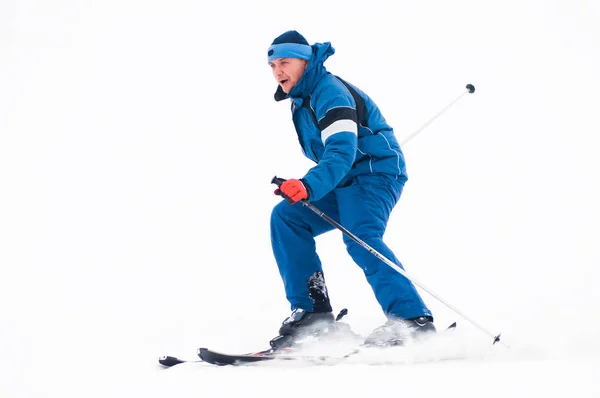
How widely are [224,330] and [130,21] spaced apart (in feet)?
59.1

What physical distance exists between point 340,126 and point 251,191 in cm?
724

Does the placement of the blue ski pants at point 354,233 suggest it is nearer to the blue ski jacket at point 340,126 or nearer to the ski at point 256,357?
the blue ski jacket at point 340,126

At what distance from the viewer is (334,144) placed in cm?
316

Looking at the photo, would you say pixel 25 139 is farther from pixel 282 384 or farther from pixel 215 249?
pixel 282 384

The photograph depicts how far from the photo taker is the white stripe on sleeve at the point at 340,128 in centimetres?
317

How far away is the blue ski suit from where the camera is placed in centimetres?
321

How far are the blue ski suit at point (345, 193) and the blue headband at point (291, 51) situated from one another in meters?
Result: 0.05

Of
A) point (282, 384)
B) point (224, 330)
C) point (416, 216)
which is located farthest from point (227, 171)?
point (282, 384)

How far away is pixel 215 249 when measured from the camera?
7102mm

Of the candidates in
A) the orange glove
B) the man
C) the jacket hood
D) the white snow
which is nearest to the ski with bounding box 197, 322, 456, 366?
the white snow

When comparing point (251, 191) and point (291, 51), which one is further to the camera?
point (251, 191)

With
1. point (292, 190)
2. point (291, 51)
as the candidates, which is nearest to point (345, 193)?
point (292, 190)

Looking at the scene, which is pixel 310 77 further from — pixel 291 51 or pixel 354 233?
pixel 354 233

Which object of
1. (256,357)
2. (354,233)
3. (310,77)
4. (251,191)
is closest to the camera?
(256,357)
